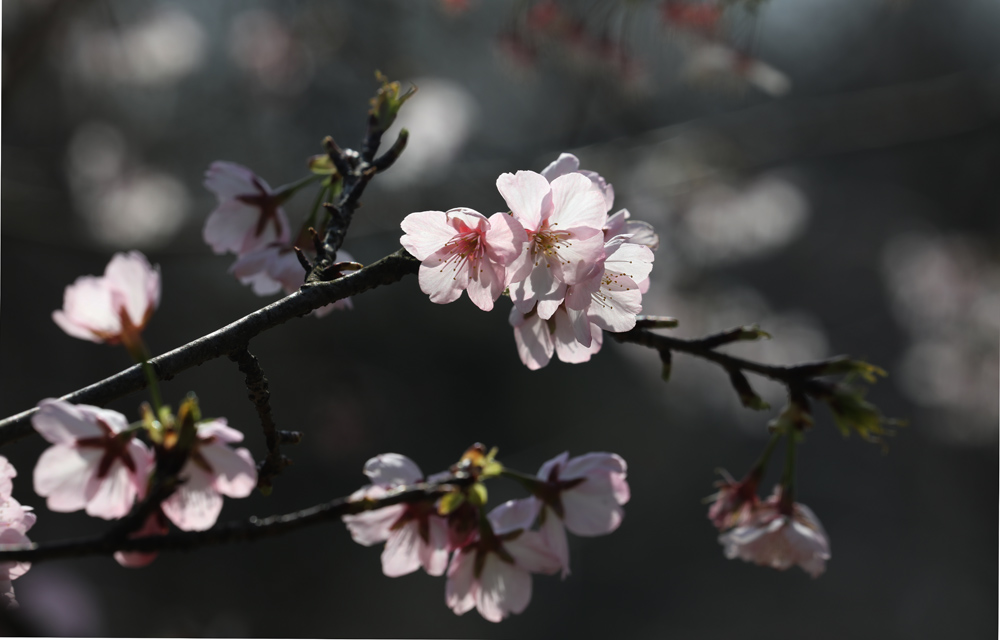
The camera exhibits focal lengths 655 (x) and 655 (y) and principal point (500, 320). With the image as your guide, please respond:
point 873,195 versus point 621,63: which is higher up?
point 873,195

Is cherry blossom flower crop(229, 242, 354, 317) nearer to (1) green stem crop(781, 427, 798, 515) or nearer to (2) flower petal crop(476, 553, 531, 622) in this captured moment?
(2) flower petal crop(476, 553, 531, 622)

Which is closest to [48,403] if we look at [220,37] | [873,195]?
[220,37]

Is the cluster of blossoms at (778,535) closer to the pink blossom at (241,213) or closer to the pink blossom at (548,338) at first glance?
the pink blossom at (548,338)

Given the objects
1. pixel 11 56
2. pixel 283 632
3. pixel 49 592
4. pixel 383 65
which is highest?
pixel 383 65

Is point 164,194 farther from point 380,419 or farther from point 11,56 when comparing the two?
point 380,419

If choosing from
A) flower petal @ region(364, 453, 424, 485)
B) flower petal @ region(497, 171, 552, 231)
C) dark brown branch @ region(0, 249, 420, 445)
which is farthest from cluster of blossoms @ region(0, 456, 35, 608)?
flower petal @ region(497, 171, 552, 231)

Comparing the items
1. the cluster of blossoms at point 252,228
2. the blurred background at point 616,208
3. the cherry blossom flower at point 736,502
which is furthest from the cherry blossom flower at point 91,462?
the blurred background at point 616,208

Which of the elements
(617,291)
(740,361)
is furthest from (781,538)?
(617,291)
